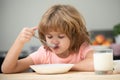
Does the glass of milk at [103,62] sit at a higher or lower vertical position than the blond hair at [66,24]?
lower

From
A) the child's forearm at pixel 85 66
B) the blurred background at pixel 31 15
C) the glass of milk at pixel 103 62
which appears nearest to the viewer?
the glass of milk at pixel 103 62

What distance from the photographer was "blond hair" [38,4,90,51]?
4.53ft

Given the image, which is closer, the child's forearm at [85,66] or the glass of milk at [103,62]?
the glass of milk at [103,62]

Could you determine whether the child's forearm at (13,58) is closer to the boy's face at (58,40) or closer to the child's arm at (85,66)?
the boy's face at (58,40)

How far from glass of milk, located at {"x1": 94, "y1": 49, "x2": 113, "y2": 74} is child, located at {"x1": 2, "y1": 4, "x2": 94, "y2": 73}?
13cm

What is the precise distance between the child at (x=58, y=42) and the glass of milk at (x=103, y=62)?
0.13 metres

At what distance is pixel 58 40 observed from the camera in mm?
1371

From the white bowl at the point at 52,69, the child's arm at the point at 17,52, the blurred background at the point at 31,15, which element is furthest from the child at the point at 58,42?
the blurred background at the point at 31,15

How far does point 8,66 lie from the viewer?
1.36 m

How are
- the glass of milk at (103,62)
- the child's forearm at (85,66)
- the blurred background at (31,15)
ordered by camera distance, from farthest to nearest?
the blurred background at (31,15) → the child's forearm at (85,66) → the glass of milk at (103,62)

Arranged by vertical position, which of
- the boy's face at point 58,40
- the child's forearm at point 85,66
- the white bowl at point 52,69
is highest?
the boy's face at point 58,40

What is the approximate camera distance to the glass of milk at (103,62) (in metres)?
1.17

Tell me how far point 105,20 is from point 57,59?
2.13 meters

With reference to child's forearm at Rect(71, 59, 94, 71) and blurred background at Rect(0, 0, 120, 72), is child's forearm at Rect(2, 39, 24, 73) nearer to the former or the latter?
child's forearm at Rect(71, 59, 94, 71)
